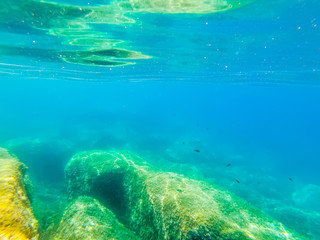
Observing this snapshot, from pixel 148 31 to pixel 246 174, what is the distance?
17.7 meters

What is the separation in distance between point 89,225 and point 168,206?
240cm

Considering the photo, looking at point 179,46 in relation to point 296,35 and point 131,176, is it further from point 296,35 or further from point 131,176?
point 131,176

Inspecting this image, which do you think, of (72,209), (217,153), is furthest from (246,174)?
(72,209)

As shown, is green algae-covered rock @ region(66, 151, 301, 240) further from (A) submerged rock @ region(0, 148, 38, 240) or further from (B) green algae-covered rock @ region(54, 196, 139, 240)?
(A) submerged rock @ region(0, 148, 38, 240)

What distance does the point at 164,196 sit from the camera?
6.15 meters

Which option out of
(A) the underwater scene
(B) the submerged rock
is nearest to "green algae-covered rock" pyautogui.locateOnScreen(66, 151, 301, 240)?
(A) the underwater scene

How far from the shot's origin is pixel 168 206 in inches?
225

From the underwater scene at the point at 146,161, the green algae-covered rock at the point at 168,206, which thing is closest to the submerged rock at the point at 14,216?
the underwater scene at the point at 146,161

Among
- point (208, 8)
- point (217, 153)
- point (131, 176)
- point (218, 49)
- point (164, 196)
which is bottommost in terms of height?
point (217, 153)

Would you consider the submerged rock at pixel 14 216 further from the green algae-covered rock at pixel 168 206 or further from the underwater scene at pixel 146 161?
the green algae-covered rock at pixel 168 206

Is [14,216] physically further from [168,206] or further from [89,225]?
[168,206]

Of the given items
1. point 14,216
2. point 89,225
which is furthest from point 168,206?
point 14,216

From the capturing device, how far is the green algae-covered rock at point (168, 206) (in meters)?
5.04

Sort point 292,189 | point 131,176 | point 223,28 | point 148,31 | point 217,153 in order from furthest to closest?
1. point 217,153
2. point 292,189
3. point 148,31
4. point 223,28
5. point 131,176
